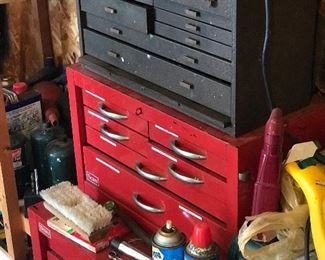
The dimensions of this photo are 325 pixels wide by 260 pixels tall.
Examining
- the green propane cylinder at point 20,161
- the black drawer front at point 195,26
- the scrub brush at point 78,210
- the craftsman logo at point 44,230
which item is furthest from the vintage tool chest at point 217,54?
the green propane cylinder at point 20,161

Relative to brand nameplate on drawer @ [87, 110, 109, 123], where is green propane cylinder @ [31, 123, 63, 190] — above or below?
below

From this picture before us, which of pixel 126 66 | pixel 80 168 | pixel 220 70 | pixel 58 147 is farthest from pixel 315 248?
pixel 58 147

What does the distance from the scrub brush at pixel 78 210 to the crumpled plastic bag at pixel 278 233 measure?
0.46 metres

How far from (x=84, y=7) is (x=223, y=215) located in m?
0.65

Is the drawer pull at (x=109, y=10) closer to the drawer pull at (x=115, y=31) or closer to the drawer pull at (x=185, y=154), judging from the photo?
the drawer pull at (x=115, y=31)

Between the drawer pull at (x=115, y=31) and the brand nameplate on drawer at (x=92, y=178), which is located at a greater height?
the drawer pull at (x=115, y=31)

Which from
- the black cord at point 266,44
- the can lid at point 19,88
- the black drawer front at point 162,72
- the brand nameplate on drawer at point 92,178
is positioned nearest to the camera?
the black cord at point 266,44

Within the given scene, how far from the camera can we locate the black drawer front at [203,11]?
1.41m

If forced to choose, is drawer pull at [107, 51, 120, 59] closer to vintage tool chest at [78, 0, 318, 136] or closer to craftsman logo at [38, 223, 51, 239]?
vintage tool chest at [78, 0, 318, 136]

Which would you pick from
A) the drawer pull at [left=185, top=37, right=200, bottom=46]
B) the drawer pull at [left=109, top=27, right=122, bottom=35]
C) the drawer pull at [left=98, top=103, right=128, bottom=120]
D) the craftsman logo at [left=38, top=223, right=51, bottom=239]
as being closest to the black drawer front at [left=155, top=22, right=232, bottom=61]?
the drawer pull at [left=185, top=37, right=200, bottom=46]

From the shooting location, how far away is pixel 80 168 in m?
2.01

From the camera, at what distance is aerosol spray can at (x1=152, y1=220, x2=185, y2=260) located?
157 centimetres

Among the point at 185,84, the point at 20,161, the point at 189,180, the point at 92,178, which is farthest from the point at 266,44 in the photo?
the point at 20,161

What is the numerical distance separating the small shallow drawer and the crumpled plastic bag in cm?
10
